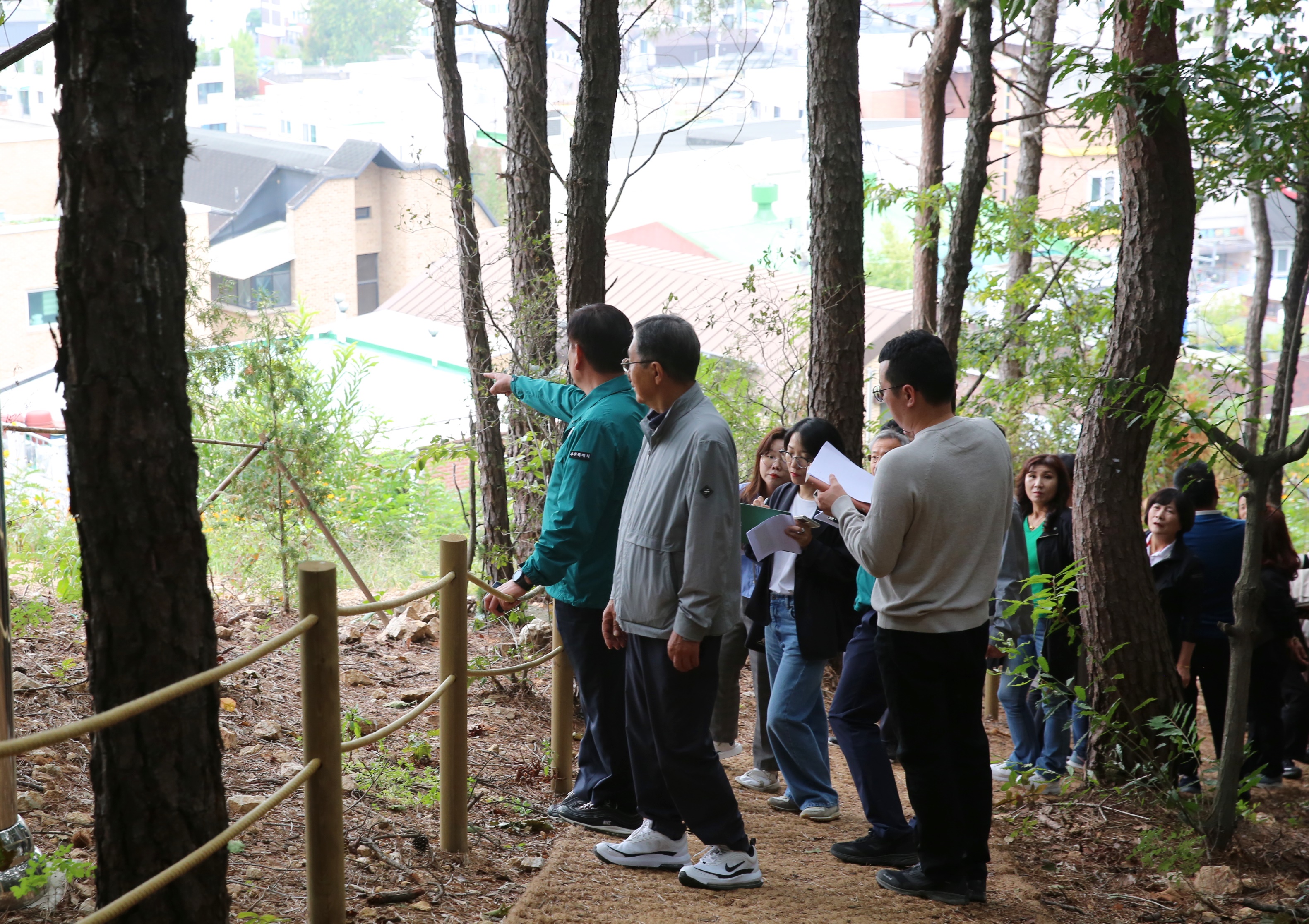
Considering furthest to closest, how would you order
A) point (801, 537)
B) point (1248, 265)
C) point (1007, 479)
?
1. point (1248, 265)
2. point (801, 537)
3. point (1007, 479)

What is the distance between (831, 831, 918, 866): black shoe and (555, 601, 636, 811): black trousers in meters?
0.80

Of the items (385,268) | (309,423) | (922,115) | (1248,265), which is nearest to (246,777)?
(309,423)

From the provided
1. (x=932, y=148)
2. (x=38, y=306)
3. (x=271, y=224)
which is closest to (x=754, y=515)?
(x=932, y=148)

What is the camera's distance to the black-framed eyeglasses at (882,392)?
132 inches

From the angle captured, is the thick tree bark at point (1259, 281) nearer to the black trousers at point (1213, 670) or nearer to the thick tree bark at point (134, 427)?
the black trousers at point (1213, 670)

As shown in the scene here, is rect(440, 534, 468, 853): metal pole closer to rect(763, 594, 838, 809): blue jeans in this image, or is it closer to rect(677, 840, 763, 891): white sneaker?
rect(677, 840, 763, 891): white sneaker

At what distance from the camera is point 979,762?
3.41 metres

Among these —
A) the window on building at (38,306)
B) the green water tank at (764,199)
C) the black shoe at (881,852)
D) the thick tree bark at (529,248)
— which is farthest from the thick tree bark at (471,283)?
the green water tank at (764,199)

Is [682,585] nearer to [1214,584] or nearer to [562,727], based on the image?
[562,727]

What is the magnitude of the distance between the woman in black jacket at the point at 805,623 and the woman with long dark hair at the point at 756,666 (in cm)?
24

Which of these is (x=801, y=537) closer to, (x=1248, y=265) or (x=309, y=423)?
(x=309, y=423)

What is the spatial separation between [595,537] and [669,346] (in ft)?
2.53

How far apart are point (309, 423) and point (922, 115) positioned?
263 inches

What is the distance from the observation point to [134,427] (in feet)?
7.25
